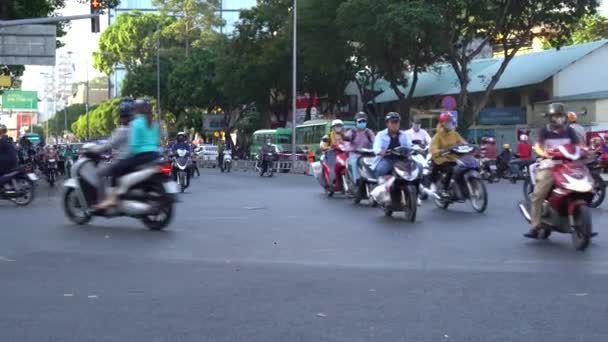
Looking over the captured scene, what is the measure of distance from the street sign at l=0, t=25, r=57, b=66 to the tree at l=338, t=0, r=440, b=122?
47.2 feet

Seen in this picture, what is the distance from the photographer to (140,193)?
12.1 m

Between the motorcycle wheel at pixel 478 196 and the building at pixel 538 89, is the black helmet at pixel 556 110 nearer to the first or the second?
the motorcycle wheel at pixel 478 196

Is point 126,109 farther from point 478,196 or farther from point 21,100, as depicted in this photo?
point 21,100

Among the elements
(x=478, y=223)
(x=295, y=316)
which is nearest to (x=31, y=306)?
(x=295, y=316)

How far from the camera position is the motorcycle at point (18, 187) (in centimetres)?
1848

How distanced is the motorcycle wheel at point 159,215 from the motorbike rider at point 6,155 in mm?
7001

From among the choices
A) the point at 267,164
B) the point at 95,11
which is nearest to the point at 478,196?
the point at 95,11

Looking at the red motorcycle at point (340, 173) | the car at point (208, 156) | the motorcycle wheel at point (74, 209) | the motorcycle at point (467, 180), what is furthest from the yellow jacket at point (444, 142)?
the car at point (208, 156)

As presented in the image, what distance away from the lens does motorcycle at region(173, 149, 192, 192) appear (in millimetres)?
23719

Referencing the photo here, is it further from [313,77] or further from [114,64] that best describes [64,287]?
[114,64]

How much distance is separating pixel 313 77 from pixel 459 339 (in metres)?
53.5

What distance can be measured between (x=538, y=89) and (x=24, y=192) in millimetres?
33265

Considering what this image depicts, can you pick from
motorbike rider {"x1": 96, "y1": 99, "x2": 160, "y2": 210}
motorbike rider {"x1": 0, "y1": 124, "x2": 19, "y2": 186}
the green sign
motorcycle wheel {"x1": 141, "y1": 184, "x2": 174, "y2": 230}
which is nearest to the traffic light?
motorbike rider {"x1": 0, "y1": 124, "x2": 19, "y2": 186}

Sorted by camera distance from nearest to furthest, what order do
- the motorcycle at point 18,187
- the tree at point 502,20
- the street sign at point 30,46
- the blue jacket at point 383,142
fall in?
the blue jacket at point 383,142
the motorcycle at point 18,187
the street sign at point 30,46
the tree at point 502,20
